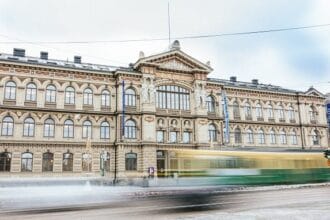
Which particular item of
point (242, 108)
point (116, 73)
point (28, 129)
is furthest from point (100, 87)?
point (242, 108)

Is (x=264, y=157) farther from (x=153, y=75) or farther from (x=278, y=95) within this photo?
(x=278, y=95)

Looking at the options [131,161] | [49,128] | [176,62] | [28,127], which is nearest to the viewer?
[28,127]

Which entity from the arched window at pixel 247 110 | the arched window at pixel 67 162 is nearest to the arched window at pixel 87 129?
the arched window at pixel 67 162

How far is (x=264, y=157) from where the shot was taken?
29.1m

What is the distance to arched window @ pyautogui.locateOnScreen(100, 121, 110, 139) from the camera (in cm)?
4178

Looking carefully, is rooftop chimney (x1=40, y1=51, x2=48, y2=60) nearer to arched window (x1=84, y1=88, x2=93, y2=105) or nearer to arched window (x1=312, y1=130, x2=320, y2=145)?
arched window (x1=84, y1=88, x2=93, y2=105)

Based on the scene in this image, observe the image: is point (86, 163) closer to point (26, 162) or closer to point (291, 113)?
point (26, 162)

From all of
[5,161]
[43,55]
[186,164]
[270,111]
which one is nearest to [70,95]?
[43,55]

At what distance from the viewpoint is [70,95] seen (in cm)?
4112

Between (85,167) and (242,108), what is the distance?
25538mm

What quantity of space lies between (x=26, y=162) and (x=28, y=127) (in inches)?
159

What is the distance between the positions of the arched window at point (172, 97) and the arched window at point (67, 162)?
43.0ft

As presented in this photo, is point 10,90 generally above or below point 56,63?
below

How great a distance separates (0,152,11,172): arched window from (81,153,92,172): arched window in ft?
26.4
